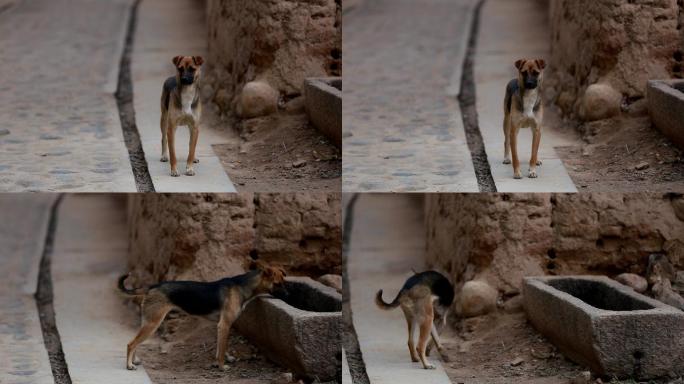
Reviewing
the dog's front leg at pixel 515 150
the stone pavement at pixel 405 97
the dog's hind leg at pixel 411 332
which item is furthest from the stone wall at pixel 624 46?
the dog's hind leg at pixel 411 332

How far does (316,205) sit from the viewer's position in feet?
43.7

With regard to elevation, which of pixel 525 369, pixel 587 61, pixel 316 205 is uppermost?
pixel 587 61

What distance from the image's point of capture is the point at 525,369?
13.0m

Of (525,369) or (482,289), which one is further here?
(482,289)

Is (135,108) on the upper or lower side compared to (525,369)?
upper

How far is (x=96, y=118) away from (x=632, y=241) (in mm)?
4899

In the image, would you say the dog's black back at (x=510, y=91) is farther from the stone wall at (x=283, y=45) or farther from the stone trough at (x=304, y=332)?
the stone trough at (x=304, y=332)

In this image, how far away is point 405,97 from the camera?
14.7 m

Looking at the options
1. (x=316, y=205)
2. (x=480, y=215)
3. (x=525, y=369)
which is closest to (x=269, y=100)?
(x=316, y=205)

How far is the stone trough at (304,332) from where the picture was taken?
12.2m

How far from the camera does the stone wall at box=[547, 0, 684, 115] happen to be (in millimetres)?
13695

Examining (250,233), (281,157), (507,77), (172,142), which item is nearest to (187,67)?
(172,142)

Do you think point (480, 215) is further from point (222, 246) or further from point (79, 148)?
point (79, 148)

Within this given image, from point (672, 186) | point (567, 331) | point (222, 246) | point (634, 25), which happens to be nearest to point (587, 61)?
point (634, 25)
